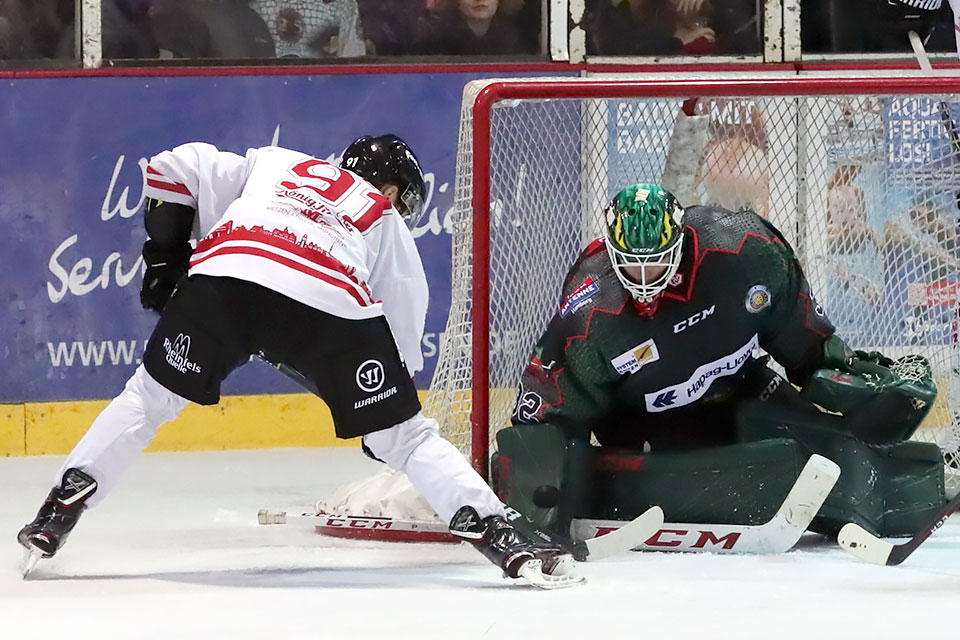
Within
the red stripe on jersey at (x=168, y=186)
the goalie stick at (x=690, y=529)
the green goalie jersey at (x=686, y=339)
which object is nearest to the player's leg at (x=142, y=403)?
the red stripe on jersey at (x=168, y=186)

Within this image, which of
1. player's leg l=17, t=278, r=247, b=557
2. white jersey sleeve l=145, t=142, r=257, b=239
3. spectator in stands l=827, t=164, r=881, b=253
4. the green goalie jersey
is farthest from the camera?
spectator in stands l=827, t=164, r=881, b=253

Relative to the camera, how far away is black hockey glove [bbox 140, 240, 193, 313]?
3043 millimetres

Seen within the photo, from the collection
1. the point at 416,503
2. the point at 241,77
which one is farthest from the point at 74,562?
the point at 241,77

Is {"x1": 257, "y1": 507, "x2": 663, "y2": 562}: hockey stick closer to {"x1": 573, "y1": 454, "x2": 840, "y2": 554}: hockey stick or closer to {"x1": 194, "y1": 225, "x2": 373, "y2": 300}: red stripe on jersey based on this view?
{"x1": 573, "y1": 454, "x2": 840, "y2": 554}: hockey stick

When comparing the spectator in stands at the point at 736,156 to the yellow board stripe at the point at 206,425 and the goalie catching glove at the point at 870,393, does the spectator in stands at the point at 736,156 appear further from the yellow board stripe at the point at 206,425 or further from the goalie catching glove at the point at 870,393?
the yellow board stripe at the point at 206,425

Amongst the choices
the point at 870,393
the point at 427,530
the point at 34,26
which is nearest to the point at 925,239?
the point at 870,393

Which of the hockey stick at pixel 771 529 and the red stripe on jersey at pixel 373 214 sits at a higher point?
the red stripe on jersey at pixel 373 214

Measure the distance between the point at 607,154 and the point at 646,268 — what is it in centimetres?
108

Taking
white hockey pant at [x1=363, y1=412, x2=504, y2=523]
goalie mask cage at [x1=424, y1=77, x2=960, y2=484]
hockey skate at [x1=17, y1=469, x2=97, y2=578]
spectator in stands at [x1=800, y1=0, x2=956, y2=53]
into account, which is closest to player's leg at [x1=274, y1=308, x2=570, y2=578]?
white hockey pant at [x1=363, y1=412, x2=504, y2=523]

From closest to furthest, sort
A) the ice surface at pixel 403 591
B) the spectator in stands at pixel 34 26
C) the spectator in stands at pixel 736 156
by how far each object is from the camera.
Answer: the ice surface at pixel 403 591 → the spectator in stands at pixel 736 156 → the spectator in stands at pixel 34 26

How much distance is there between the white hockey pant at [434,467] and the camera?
2.88 meters

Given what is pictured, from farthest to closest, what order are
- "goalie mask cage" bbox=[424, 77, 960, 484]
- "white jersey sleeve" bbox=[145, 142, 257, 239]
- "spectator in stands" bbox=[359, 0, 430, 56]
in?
1. "spectator in stands" bbox=[359, 0, 430, 56]
2. "goalie mask cage" bbox=[424, 77, 960, 484]
3. "white jersey sleeve" bbox=[145, 142, 257, 239]

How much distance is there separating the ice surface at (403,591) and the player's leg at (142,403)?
0.12m

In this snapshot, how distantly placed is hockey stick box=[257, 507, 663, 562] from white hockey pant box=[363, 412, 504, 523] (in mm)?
156
